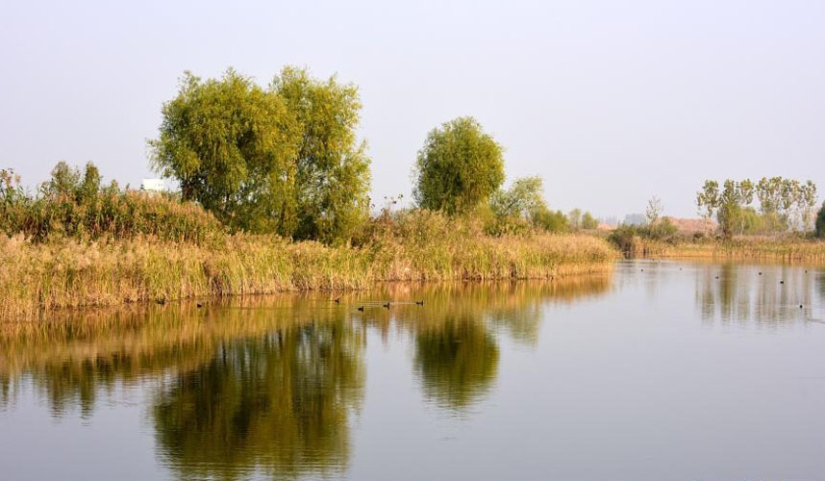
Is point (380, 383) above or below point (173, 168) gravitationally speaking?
below

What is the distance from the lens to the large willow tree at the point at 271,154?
35.8 meters

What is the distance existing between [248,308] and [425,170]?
33.5 meters

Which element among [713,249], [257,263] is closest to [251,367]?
[257,263]

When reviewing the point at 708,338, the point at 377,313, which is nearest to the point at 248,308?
the point at 377,313

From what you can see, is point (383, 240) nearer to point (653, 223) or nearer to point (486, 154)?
point (486, 154)

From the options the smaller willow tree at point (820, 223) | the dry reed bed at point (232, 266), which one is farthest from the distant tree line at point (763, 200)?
the dry reed bed at point (232, 266)

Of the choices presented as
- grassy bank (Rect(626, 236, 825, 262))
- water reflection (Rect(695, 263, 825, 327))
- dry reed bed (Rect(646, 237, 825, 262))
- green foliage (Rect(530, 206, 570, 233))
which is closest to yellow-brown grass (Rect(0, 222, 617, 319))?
water reflection (Rect(695, 263, 825, 327))

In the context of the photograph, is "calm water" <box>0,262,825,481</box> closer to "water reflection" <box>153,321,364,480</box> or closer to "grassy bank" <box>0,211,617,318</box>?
"water reflection" <box>153,321,364,480</box>

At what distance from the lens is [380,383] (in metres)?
16.0

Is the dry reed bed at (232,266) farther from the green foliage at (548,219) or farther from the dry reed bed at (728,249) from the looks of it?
the dry reed bed at (728,249)

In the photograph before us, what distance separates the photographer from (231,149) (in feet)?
117

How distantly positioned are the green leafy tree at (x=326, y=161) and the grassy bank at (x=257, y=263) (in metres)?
1.59

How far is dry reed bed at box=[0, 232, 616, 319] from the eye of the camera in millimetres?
23266

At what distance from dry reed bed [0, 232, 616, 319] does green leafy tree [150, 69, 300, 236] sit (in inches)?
163
